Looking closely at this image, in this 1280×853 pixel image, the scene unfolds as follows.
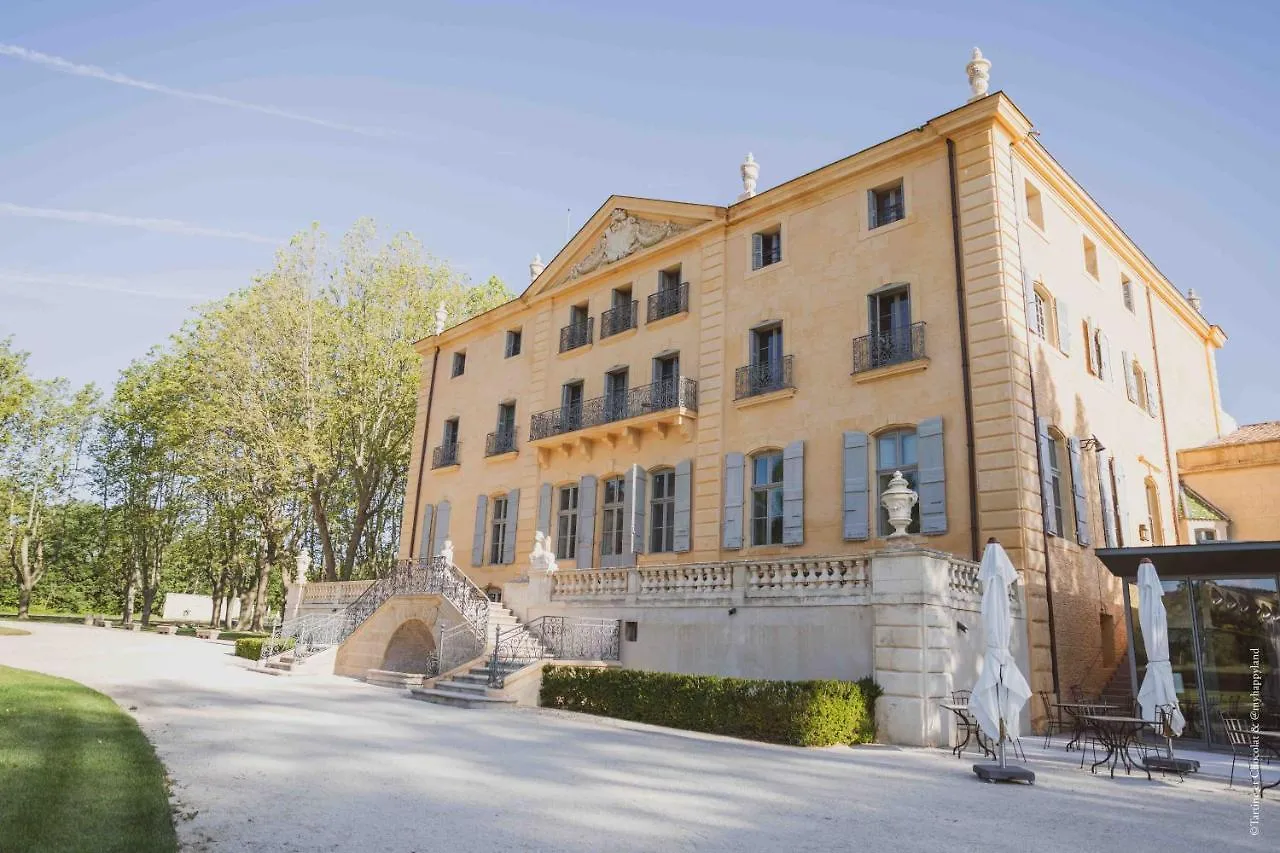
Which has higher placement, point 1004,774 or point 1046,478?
point 1046,478

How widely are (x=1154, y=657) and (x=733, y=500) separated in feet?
30.9

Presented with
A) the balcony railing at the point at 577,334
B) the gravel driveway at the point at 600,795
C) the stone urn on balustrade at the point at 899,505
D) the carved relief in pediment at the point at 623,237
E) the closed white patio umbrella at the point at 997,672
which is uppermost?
the carved relief in pediment at the point at 623,237

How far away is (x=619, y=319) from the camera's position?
23797 mm

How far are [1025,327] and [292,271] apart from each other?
1070 inches

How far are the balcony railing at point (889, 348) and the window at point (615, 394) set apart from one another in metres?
6.71

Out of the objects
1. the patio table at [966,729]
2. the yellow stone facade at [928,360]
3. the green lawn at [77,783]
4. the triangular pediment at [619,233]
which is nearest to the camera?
the green lawn at [77,783]

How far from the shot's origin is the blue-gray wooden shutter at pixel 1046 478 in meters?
15.8

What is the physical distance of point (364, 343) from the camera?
33219 mm

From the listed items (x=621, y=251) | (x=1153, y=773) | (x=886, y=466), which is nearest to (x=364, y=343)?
(x=621, y=251)

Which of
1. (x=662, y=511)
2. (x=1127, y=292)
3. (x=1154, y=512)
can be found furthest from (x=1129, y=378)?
(x=662, y=511)

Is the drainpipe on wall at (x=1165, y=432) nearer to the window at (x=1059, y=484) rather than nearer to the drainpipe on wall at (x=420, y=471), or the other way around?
the window at (x=1059, y=484)

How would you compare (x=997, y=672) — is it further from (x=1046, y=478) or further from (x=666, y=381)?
(x=666, y=381)

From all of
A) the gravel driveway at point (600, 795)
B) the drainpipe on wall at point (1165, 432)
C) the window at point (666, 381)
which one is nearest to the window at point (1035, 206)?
the drainpipe on wall at point (1165, 432)

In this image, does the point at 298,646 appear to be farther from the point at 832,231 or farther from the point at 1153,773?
the point at 1153,773
